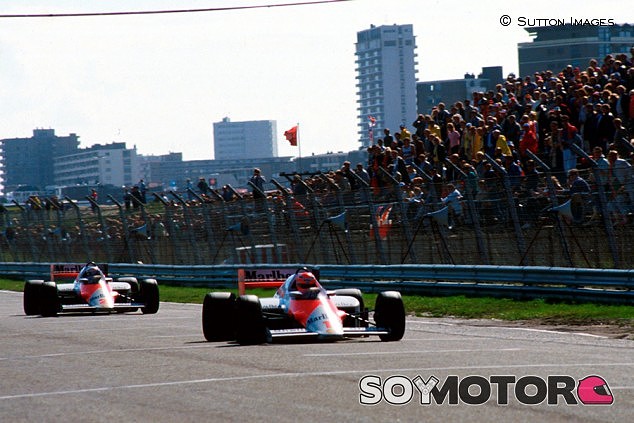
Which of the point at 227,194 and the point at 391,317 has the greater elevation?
the point at 227,194

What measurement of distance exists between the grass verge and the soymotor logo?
22.7 feet

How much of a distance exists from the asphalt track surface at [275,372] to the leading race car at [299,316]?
20cm

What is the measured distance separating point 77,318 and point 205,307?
20.8 ft

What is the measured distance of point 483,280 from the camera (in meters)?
22.2

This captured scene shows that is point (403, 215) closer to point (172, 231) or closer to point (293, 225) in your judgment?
point (293, 225)

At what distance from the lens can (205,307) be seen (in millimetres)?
15539

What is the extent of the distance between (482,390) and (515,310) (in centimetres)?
1037

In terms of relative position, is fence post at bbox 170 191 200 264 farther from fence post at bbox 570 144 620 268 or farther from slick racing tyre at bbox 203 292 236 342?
slick racing tyre at bbox 203 292 236 342

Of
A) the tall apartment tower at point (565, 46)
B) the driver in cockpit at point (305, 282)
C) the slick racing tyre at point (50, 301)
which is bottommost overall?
the slick racing tyre at point (50, 301)

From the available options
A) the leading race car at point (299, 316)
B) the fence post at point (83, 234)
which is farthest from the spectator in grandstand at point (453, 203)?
the fence post at point (83, 234)

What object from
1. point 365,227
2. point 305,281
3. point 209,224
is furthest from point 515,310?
point 209,224

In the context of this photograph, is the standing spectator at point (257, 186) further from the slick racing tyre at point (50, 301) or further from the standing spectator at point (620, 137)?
the standing spectator at point (620, 137)

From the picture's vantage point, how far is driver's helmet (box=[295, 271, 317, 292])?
1518cm

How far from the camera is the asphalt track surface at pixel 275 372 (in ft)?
29.5
